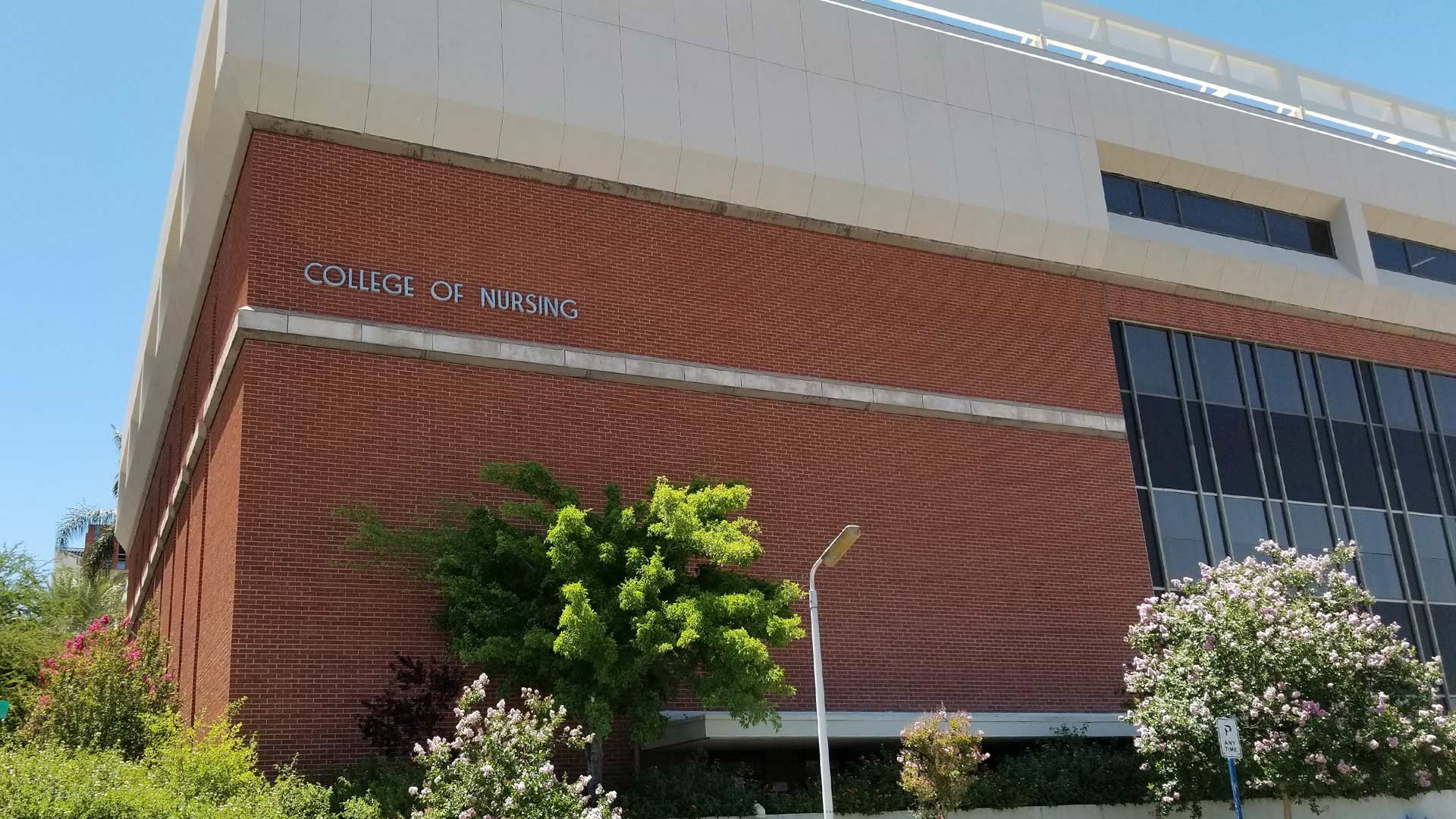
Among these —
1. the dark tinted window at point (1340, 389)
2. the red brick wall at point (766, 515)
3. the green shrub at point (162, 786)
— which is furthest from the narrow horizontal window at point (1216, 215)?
the green shrub at point (162, 786)

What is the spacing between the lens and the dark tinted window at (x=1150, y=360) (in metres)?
30.3

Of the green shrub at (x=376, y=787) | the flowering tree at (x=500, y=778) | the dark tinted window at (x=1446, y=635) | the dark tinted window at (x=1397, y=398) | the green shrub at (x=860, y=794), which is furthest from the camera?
the dark tinted window at (x=1397, y=398)

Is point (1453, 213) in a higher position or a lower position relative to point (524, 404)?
higher

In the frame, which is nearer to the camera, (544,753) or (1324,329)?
(544,753)

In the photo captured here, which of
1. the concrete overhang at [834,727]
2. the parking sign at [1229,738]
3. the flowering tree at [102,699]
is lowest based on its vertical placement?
the parking sign at [1229,738]

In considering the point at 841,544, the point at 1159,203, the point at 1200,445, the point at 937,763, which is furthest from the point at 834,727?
the point at 1159,203

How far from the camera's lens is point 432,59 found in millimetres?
23016

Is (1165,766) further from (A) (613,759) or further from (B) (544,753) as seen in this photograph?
(B) (544,753)

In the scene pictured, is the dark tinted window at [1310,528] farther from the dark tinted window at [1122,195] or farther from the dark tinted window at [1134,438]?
the dark tinted window at [1122,195]

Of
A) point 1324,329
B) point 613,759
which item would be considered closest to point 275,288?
point 613,759

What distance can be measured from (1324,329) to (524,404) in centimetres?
2138

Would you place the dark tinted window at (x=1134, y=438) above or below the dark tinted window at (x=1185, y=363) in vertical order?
below

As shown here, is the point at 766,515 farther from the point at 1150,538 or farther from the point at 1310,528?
the point at 1310,528

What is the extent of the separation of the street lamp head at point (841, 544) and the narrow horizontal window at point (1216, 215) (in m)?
16.6
